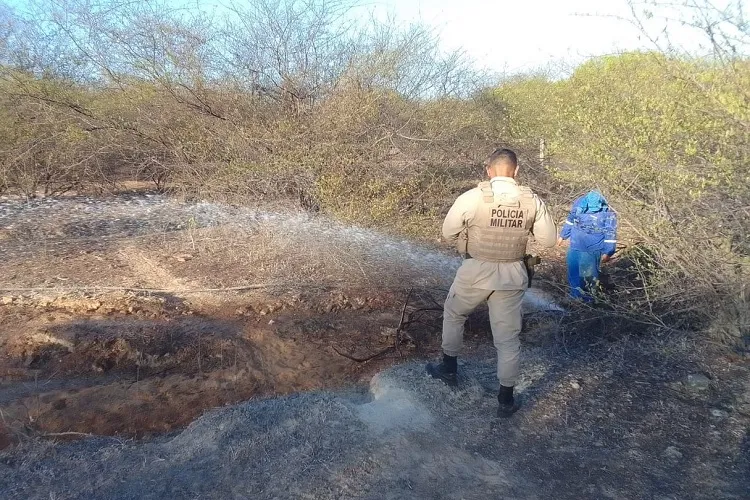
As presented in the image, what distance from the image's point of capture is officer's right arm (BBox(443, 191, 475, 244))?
12.0ft

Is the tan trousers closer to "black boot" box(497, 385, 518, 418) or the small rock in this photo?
"black boot" box(497, 385, 518, 418)

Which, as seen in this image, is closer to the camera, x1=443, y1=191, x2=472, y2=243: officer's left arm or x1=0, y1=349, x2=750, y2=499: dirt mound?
x1=0, y1=349, x2=750, y2=499: dirt mound

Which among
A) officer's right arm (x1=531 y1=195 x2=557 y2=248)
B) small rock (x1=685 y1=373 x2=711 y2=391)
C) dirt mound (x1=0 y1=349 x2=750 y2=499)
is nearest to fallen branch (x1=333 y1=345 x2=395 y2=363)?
dirt mound (x1=0 y1=349 x2=750 y2=499)

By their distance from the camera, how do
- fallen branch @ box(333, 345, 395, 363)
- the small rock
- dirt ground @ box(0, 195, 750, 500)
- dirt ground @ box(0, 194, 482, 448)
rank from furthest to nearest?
1. fallen branch @ box(333, 345, 395, 363)
2. dirt ground @ box(0, 194, 482, 448)
3. the small rock
4. dirt ground @ box(0, 195, 750, 500)

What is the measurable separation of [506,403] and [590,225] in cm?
320

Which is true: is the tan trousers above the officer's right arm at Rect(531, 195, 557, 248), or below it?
below

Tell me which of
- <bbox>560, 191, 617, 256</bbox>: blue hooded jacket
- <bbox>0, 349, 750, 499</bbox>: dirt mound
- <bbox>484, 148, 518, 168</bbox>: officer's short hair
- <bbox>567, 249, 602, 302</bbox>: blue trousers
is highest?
<bbox>484, 148, 518, 168</bbox>: officer's short hair

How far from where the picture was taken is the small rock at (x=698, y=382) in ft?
12.9

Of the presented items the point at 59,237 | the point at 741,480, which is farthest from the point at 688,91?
the point at 59,237

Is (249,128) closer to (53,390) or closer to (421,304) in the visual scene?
(421,304)

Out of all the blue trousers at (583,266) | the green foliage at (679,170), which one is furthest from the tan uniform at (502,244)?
the blue trousers at (583,266)

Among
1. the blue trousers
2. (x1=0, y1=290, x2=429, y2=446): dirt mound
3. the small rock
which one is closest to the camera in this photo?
the small rock

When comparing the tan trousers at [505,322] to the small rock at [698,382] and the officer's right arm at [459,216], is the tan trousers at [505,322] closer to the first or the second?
the officer's right arm at [459,216]

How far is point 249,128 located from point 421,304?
4656mm
